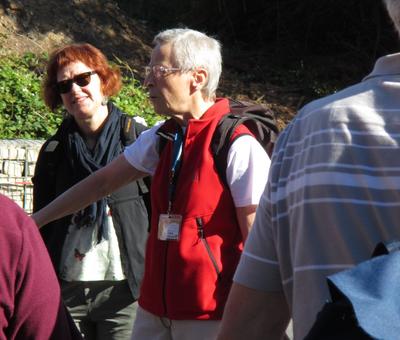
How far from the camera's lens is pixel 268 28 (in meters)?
17.2

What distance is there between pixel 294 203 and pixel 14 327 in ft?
2.53

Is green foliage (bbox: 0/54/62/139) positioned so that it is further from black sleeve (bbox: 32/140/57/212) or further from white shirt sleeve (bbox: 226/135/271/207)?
white shirt sleeve (bbox: 226/135/271/207)

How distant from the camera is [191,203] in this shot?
3.43 meters

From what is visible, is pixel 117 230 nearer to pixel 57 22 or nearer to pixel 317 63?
pixel 57 22

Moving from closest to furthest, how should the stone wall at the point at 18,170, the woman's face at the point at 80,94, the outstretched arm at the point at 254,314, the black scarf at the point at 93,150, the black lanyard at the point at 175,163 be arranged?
the outstretched arm at the point at 254,314
the black lanyard at the point at 175,163
the black scarf at the point at 93,150
the woman's face at the point at 80,94
the stone wall at the point at 18,170

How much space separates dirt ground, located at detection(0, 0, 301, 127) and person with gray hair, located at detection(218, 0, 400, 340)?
10669mm

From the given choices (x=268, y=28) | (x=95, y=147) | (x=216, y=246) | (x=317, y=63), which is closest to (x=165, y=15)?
(x=268, y=28)

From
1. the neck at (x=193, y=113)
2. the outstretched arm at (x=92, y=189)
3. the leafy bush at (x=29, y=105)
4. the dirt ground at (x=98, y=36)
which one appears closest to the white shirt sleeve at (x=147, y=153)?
the outstretched arm at (x=92, y=189)

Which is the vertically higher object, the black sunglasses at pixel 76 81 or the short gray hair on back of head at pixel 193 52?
the short gray hair on back of head at pixel 193 52

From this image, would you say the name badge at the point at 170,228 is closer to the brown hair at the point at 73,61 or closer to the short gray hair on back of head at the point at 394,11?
the brown hair at the point at 73,61

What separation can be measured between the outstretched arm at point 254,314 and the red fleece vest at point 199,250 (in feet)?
3.63

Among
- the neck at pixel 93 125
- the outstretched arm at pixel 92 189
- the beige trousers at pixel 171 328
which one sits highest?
the neck at pixel 93 125

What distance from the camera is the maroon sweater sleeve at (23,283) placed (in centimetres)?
230

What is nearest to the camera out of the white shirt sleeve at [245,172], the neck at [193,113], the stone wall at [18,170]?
the white shirt sleeve at [245,172]
